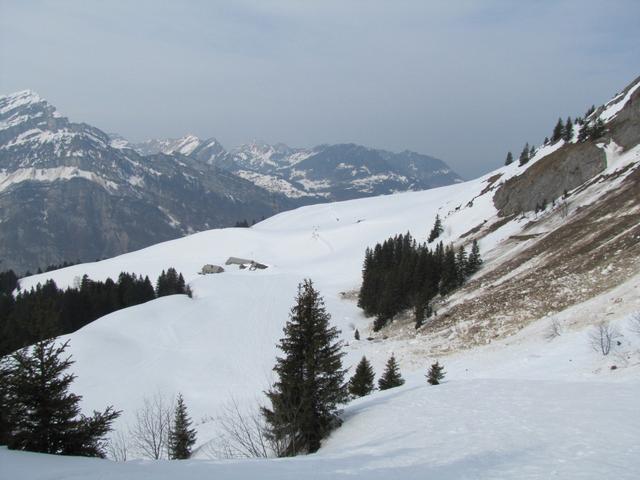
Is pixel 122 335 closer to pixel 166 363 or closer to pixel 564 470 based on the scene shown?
pixel 166 363

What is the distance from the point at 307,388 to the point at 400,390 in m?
7.34

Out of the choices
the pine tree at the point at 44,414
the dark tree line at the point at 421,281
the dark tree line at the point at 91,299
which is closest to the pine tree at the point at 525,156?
the dark tree line at the point at 421,281

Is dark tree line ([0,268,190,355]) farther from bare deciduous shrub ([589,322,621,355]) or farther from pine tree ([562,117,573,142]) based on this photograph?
pine tree ([562,117,573,142])

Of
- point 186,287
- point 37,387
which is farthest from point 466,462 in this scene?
point 186,287

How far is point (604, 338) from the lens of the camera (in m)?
21.4

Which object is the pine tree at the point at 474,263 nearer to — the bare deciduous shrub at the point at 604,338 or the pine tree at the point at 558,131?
the bare deciduous shrub at the point at 604,338

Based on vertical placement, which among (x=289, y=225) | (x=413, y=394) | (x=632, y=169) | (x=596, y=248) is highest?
(x=289, y=225)

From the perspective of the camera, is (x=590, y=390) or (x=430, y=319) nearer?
(x=590, y=390)

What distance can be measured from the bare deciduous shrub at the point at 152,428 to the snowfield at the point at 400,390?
142cm

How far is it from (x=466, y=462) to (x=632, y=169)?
186ft

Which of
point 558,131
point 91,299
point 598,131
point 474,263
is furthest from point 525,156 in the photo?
point 91,299

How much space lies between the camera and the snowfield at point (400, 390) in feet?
34.7

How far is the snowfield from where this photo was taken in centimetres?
1059

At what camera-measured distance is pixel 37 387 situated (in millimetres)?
14977
